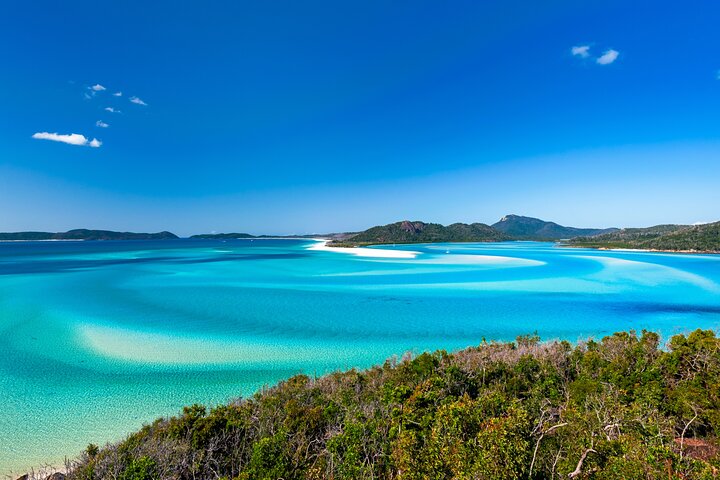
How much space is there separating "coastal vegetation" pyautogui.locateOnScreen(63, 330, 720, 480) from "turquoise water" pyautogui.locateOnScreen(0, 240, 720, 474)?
4.07 meters

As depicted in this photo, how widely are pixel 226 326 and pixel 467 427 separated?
19190 millimetres

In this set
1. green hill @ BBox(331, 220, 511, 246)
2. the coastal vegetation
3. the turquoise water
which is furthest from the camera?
green hill @ BBox(331, 220, 511, 246)

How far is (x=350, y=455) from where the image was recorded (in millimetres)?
6051

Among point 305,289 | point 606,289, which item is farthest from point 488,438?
point 606,289

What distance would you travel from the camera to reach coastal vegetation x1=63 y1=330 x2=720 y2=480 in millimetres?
5250

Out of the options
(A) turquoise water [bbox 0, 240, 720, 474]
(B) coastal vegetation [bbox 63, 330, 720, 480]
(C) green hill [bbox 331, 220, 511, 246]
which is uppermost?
(C) green hill [bbox 331, 220, 511, 246]

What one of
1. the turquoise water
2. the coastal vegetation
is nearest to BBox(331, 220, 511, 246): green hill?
the turquoise water

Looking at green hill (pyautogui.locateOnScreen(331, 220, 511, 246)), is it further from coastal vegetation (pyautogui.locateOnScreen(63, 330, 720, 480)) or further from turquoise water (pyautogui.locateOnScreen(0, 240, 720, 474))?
coastal vegetation (pyautogui.locateOnScreen(63, 330, 720, 480))

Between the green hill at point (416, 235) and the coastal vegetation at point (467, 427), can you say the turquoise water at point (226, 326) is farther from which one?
the green hill at point (416, 235)

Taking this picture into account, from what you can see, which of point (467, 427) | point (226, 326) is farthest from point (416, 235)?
point (467, 427)

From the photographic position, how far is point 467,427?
6023 millimetres

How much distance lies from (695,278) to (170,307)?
2390 inches

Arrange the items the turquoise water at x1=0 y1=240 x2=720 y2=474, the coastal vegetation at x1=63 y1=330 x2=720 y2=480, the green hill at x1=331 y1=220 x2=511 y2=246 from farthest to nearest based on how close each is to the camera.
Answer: the green hill at x1=331 y1=220 x2=511 y2=246, the turquoise water at x1=0 y1=240 x2=720 y2=474, the coastal vegetation at x1=63 y1=330 x2=720 y2=480

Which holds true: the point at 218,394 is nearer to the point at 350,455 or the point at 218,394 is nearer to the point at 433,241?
the point at 350,455
